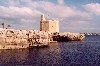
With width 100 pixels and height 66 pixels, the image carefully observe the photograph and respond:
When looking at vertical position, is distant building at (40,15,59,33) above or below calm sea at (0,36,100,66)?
above

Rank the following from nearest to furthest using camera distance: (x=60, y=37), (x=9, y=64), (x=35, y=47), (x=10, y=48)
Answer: (x=9, y=64) < (x=10, y=48) < (x=35, y=47) < (x=60, y=37)

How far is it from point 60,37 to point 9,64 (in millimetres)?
85992

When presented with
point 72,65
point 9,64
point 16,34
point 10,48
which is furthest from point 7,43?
point 72,65

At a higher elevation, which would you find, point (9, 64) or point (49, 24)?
point (49, 24)

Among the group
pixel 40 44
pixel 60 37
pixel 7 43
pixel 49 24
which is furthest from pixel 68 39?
pixel 7 43

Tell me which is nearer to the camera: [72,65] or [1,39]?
[72,65]

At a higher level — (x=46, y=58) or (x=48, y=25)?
(x=48, y=25)

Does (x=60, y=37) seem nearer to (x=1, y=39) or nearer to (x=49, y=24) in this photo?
(x=49, y=24)

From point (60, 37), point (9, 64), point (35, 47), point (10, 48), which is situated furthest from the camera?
point (60, 37)

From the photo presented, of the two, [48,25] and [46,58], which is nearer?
[46,58]

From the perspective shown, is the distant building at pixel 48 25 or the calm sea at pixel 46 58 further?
the distant building at pixel 48 25

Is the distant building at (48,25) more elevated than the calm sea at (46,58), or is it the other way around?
the distant building at (48,25)

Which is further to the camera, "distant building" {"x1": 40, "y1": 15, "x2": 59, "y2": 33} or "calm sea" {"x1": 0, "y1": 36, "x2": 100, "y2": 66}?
"distant building" {"x1": 40, "y1": 15, "x2": 59, "y2": 33}

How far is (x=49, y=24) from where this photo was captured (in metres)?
135
